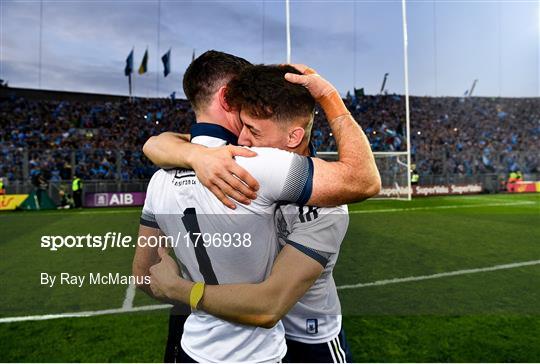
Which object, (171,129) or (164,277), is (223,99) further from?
(171,129)

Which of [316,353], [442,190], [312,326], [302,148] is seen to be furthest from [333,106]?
[442,190]

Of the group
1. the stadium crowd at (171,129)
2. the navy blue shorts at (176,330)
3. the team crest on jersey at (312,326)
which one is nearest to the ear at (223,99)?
the navy blue shorts at (176,330)

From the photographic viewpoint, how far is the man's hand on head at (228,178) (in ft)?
4.52

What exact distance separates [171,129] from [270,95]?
1143 inches

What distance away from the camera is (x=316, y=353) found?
190cm

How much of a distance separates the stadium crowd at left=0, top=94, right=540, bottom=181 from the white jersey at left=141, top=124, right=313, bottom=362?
17581 mm

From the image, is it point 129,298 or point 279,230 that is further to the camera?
point 129,298

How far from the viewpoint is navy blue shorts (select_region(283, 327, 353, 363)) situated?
1891 millimetres

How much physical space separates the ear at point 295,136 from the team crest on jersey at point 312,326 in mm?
852

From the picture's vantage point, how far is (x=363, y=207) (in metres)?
16.2

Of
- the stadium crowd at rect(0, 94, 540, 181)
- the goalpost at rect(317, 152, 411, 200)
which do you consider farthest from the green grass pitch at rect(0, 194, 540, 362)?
the goalpost at rect(317, 152, 411, 200)

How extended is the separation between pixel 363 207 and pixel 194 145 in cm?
1517

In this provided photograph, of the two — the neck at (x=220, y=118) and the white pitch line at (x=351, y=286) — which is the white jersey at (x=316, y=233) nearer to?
Answer: the neck at (x=220, y=118)

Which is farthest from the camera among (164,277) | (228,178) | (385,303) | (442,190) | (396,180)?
(442,190)
